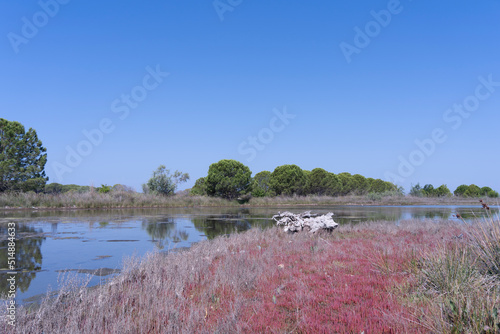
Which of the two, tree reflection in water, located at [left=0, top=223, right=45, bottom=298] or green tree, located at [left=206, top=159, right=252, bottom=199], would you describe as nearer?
tree reflection in water, located at [left=0, top=223, right=45, bottom=298]

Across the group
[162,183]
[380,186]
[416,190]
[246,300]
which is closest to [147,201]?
[162,183]

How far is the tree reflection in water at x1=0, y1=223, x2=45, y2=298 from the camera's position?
27.7 ft

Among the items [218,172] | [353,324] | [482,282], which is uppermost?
[218,172]

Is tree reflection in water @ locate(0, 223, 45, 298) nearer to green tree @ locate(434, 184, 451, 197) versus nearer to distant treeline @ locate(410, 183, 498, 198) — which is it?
distant treeline @ locate(410, 183, 498, 198)

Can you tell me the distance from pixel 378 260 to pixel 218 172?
53.5m

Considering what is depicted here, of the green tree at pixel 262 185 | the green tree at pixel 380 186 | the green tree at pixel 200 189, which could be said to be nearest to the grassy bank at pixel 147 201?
the green tree at pixel 262 185

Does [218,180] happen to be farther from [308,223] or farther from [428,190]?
[428,190]

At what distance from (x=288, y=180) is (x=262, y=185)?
13.8 metres

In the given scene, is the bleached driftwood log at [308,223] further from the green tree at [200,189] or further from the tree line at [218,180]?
the green tree at [200,189]

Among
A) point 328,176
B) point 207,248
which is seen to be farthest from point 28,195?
point 328,176

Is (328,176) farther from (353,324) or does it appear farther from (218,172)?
(353,324)

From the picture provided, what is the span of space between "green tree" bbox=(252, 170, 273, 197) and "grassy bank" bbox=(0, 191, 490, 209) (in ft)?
21.7

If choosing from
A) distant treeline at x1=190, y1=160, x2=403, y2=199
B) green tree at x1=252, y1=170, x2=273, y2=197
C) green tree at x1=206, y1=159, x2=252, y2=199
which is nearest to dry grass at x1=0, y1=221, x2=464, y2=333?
green tree at x1=206, y1=159, x2=252, y2=199

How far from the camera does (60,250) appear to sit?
12.9 m
